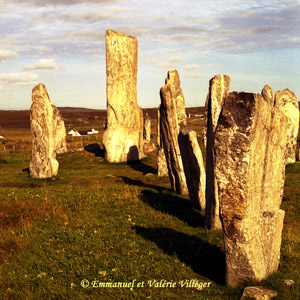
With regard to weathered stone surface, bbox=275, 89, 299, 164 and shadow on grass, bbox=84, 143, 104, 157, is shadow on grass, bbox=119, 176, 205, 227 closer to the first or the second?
weathered stone surface, bbox=275, 89, 299, 164

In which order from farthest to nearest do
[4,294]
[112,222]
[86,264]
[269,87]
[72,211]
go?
[269,87]
[72,211]
[112,222]
[86,264]
[4,294]

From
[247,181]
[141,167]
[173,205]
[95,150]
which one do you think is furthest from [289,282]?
[95,150]

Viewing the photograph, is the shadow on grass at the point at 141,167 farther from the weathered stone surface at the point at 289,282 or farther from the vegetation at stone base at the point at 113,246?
the weathered stone surface at the point at 289,282

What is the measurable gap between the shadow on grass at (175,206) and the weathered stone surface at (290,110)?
10.4 m

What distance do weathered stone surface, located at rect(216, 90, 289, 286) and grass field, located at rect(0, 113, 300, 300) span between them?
0.51 meters

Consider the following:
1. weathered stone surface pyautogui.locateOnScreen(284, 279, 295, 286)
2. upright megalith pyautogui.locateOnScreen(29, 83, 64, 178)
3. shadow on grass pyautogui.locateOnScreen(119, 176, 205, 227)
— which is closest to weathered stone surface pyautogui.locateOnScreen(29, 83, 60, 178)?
upright megalith pyautogui.locateOnScreen(29, 83, 64, 178)

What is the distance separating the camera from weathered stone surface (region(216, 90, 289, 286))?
6301 millimetres

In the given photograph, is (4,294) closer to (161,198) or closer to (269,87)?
(161,198)

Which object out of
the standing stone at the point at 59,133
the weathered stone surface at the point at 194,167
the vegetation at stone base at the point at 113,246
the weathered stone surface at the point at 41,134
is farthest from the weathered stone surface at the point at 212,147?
the standing stone at the point at 59,133

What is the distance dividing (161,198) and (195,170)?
7.49ft

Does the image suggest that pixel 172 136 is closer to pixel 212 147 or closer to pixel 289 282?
pixel 212 147

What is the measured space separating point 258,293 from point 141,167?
Result: 18401mm

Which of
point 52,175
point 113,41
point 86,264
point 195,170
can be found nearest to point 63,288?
point 86,264

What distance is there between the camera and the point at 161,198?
45.4 ft
